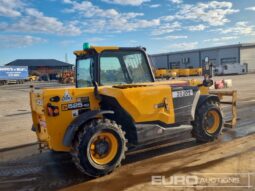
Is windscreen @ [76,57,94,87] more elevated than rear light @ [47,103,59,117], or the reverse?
windscreen @ [76,57,94,87]

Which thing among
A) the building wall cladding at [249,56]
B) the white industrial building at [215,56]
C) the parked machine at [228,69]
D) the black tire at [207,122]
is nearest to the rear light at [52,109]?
the black tire at [207,122]

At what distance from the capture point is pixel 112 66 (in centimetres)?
605

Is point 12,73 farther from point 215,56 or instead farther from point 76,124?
point 76,124

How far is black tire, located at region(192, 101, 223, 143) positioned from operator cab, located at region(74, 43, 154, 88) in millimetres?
1397

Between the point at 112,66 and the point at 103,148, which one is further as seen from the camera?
the point at 112,66

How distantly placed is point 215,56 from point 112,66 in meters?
62.3

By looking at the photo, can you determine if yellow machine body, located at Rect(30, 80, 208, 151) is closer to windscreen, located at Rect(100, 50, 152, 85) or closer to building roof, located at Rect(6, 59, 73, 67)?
windscreen, located at Rect(100, 50, 152, 85)

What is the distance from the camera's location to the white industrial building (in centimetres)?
6041

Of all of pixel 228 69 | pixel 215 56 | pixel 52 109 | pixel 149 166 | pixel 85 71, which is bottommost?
pixel 149 166

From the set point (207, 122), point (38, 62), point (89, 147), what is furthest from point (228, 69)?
point (38, 62)

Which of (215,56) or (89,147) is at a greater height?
(215,56)

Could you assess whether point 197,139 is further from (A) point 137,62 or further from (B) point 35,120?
(B) point 35,120

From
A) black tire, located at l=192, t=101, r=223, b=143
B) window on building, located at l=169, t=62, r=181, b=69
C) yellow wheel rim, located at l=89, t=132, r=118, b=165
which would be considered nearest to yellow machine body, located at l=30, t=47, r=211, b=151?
yellow wheel rim, located at l=89, t=132, r=118, b=165

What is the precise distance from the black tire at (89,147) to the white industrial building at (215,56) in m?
48.5
